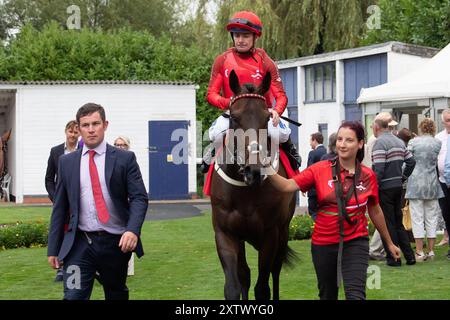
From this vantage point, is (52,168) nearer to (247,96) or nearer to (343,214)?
(247,96)

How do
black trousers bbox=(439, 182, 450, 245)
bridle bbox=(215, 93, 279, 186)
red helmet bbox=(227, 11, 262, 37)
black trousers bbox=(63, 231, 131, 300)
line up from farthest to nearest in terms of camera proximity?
black trousers bbox=(439, 182, 450, 245)
red helmet bbox=(227, 11, 262, 37)
bridle bbox=(215, 93, 279, 186)
black trousers bbox=(63, 231, 131, 300)

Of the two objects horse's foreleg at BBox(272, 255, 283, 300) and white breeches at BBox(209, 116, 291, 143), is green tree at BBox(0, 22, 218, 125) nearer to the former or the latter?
horse's foreleg at BBox(272, 255, 283, 300)

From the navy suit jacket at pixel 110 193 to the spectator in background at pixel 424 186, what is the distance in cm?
709

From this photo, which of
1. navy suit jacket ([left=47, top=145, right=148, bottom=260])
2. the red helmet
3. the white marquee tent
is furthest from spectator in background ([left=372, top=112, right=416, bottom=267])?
navy suit jacket ([left=47, top=145, right=148, bottom=260])

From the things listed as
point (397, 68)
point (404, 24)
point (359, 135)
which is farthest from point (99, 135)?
point (404, 24)

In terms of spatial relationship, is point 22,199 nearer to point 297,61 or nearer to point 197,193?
point 197,193

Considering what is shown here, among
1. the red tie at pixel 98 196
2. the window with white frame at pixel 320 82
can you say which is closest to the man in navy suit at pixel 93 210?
the red tie at pixel 98 196

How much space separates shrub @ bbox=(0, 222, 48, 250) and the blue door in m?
13.0

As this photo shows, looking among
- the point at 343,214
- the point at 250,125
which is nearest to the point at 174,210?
the point at 250,125

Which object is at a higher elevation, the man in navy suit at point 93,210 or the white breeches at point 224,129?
the white breeches at point 224,129

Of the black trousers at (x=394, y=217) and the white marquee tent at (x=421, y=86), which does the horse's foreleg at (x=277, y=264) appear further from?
the white marquee tent at (x=421, y=86)

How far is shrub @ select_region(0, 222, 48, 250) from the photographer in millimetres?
16328

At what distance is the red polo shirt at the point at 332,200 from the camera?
711 centimetres

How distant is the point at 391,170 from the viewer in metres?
12.6
